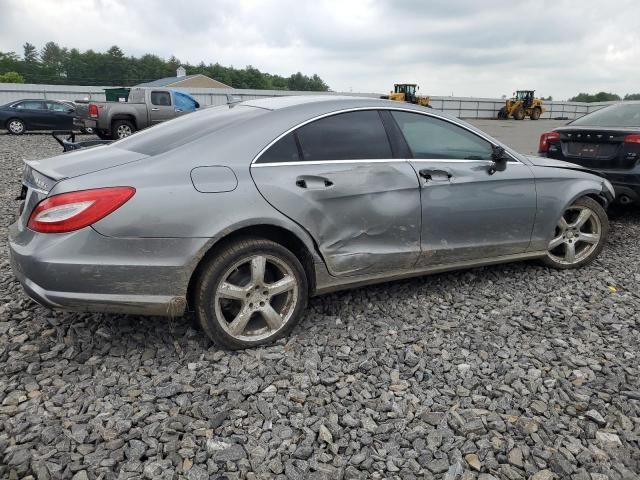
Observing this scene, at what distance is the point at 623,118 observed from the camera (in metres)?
5.97

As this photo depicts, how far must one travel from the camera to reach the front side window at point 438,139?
11.7 feet

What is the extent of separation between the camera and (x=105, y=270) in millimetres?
2605

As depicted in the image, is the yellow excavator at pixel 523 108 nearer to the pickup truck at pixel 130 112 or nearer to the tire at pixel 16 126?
the pickup truck at pixel 130 112

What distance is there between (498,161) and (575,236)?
126 centimetres

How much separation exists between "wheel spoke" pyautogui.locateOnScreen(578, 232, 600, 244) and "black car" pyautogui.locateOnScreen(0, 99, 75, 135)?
1782cm

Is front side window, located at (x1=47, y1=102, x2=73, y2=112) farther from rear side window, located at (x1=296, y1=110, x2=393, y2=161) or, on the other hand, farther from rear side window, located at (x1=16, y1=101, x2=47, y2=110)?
rear side window, located at (x1=296, y1=110, x2=393, y2=161)

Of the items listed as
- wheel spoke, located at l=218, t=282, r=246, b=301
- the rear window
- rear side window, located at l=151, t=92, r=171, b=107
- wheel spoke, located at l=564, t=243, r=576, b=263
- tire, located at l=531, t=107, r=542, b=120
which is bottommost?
tire, located at l=531, t=107, r=542, b=120

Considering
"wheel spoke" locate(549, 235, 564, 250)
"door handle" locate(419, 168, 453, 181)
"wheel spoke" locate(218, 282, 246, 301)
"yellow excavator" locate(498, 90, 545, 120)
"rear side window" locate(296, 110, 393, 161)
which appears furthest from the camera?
"yellow excavator" locate(498, 90, 545, 120)

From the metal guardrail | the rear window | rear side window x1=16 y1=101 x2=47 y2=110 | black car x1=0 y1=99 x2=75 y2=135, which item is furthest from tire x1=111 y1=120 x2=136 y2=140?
the rear window

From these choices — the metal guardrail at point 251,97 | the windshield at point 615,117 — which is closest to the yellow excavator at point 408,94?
the metal guardrail at point 251,97

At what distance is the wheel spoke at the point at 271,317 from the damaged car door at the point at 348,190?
0.45 metres

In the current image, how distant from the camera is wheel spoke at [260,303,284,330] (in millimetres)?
3037

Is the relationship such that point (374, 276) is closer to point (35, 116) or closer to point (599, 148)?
point (599, 148)

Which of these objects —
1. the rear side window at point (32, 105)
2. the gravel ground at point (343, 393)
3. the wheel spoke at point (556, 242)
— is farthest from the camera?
the rear side window at point (32, 105)
